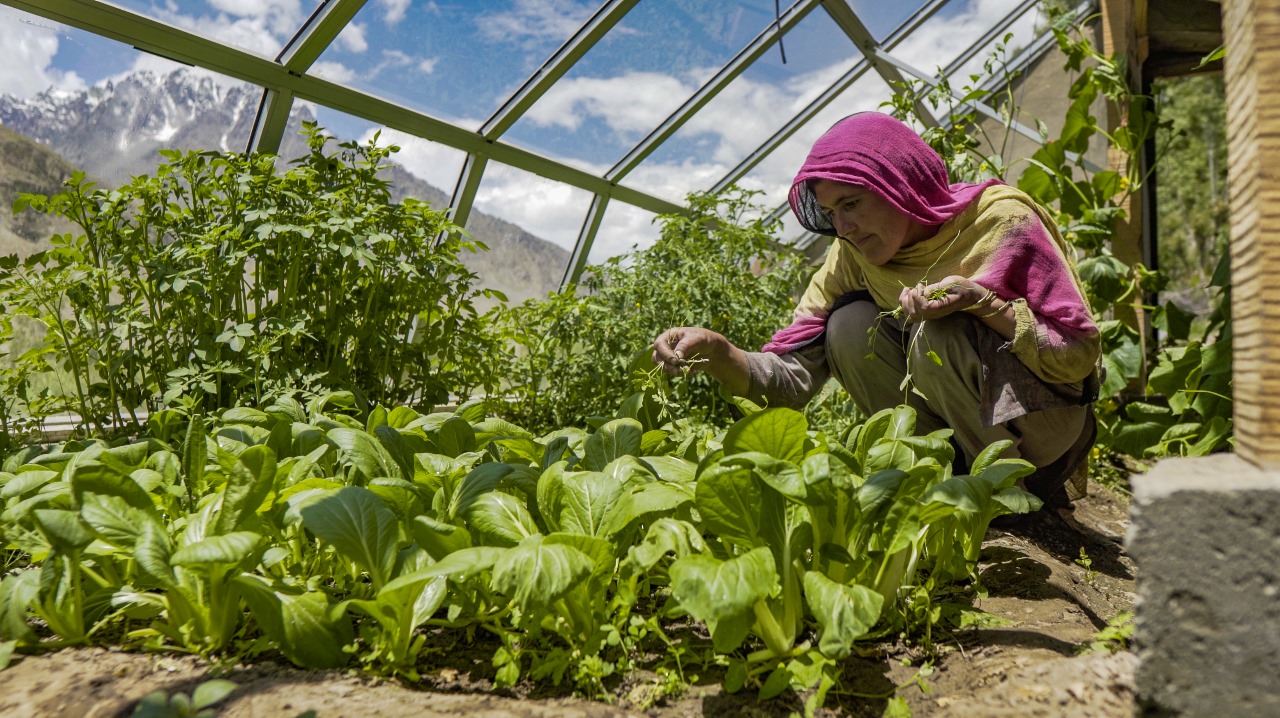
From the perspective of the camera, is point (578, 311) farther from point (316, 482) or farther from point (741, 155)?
point (741, 155)

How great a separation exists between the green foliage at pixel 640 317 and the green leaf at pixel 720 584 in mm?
1927

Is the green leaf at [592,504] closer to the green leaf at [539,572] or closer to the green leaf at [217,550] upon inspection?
the green leaf at [539,572]

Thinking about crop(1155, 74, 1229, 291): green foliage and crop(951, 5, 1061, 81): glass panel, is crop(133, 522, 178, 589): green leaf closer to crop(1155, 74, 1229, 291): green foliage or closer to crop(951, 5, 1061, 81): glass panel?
crop(951, 5, 1061, 81): glass panel

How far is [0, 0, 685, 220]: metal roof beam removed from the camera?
280 cm

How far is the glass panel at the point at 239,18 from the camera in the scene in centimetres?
300

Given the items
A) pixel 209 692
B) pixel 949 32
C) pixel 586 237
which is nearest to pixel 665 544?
pixel 209 692

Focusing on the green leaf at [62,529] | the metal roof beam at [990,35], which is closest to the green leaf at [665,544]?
the green leaf at [62,529]

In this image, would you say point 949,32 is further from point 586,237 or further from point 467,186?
point 467,186

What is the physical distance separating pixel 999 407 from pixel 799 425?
829 mm

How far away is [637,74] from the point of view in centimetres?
462

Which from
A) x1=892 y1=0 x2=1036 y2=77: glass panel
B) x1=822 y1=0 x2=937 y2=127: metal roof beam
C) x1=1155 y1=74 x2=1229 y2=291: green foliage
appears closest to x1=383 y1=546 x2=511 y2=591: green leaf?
x1=822 y1=0 x2=937 y2=127: metal roof beam

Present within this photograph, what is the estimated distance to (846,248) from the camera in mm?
2258

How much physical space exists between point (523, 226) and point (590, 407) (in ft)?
7.34

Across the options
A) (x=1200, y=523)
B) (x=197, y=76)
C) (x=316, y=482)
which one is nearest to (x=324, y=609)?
(x=316, y=482)
